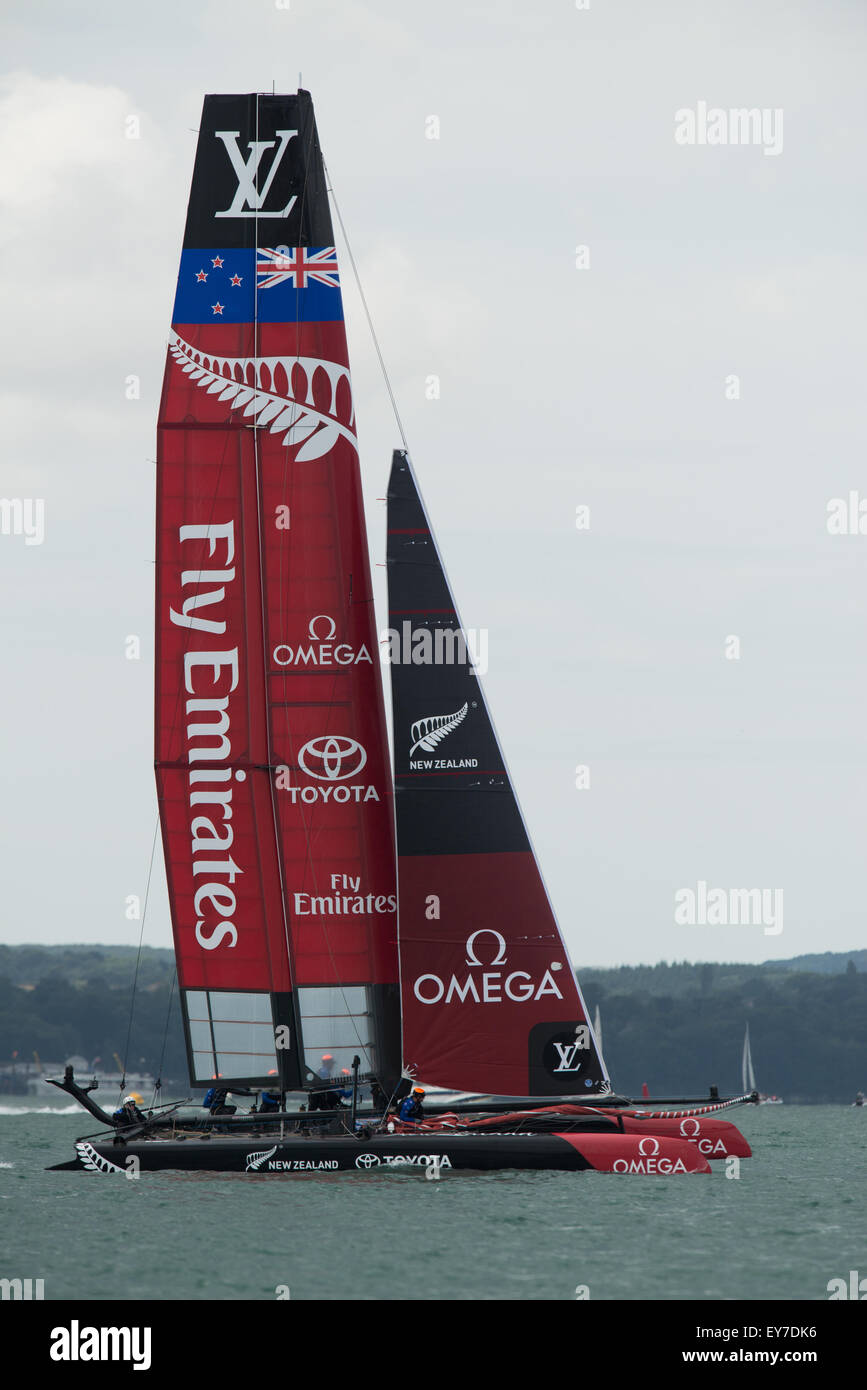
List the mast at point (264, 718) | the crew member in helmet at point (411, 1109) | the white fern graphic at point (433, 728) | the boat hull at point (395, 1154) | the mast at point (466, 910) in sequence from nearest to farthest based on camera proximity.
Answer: the boat hull at point (395, 1154) → the crew member in helmet at point (411, 1109) → the mast at point (466, 910) → the white fern graphic at point (433, 728) → the mast at point (264, 718)

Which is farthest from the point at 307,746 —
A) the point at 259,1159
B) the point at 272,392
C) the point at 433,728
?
the point at 259,1159

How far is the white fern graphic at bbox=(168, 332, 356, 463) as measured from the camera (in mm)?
24672

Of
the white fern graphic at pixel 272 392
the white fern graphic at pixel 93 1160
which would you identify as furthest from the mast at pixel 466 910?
the white fern graphic at pixel 93 1160

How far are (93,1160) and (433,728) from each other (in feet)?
22.2

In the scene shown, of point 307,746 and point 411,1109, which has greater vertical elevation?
point 307,746

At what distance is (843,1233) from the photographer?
19.9m

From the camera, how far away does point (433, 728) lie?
24.3 metres

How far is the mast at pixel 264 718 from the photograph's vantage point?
24.6 meters

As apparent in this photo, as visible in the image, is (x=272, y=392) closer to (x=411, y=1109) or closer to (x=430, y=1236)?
(x=411, y=1109)

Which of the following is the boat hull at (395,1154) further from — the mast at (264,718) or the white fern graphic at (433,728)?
the white fern graphic at (433,728)

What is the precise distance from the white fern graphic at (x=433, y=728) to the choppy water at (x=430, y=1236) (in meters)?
5.36

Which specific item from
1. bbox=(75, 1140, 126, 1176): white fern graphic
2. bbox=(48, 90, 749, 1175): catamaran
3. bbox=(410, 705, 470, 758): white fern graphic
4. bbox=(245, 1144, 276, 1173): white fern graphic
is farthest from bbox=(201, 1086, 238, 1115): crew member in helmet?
bbox=(410, 705, 470, 758): white fern graphic

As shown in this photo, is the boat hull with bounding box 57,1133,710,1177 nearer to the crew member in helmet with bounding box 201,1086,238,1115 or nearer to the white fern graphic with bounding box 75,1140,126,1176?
the white fern graphic with bounding box 75,1140,126,1176
